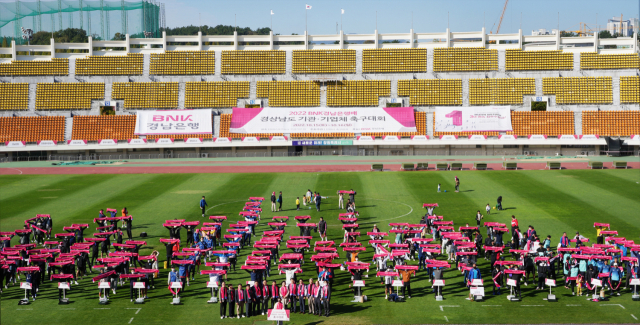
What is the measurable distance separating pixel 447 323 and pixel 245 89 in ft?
232

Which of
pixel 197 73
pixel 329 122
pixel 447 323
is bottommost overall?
pixel 447 323

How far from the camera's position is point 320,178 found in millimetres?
57938

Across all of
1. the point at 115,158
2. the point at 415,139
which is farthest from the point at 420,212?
the point at 115,158

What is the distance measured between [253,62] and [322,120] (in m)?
15.9

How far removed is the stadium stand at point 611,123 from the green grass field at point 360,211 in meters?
22.9

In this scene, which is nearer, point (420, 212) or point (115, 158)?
point (420, 212)

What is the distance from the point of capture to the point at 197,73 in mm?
90438

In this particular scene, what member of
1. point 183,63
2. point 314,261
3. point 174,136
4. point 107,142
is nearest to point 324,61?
point 183,63

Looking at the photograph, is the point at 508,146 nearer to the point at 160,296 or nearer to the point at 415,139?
the point at 415,139

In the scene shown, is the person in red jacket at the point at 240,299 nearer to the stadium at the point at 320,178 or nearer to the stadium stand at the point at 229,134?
the stadium at the point at 320,178

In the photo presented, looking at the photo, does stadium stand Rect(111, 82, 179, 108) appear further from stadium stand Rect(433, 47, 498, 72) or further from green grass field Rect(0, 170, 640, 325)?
stadium stand Rect(433, 47, 498, 72)

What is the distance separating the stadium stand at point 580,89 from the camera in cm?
8444

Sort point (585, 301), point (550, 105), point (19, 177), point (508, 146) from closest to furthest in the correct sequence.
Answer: point (585, 301)
point (19, 177)
point (508, 146)
point (550, 105)

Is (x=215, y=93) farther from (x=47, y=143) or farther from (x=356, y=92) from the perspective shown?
(x=47, y=143)
